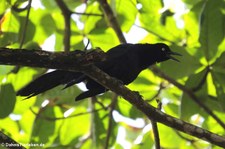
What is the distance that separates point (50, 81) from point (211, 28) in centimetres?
129

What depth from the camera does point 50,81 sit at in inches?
132

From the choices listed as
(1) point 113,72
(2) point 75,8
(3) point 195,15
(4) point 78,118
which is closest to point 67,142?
(4) point 78,118

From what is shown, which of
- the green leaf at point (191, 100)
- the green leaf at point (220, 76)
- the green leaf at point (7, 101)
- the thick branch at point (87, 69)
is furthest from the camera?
the green leaf at point (191, 100)

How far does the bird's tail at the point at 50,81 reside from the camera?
3.23 meters

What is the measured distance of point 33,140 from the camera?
3961 mm

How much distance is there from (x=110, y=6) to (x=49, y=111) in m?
1.06

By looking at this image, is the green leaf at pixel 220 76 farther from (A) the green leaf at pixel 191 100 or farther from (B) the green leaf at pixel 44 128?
(B) the green leaf at pixel 44 128

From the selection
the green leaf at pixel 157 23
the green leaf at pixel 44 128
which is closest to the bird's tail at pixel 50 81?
the green leaf at pixel 44 128

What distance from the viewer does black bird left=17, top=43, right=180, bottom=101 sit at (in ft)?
10.9

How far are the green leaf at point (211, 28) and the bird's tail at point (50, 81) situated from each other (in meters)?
1.03

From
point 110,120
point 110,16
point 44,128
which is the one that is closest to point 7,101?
point 44,128

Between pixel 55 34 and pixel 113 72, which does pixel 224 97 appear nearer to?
pixel 113 72

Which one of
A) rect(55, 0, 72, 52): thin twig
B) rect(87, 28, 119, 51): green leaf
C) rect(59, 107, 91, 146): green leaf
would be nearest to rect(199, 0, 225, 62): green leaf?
rect(87, 28, 119, 51): green leaf

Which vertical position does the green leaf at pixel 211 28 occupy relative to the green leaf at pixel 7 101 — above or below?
above
